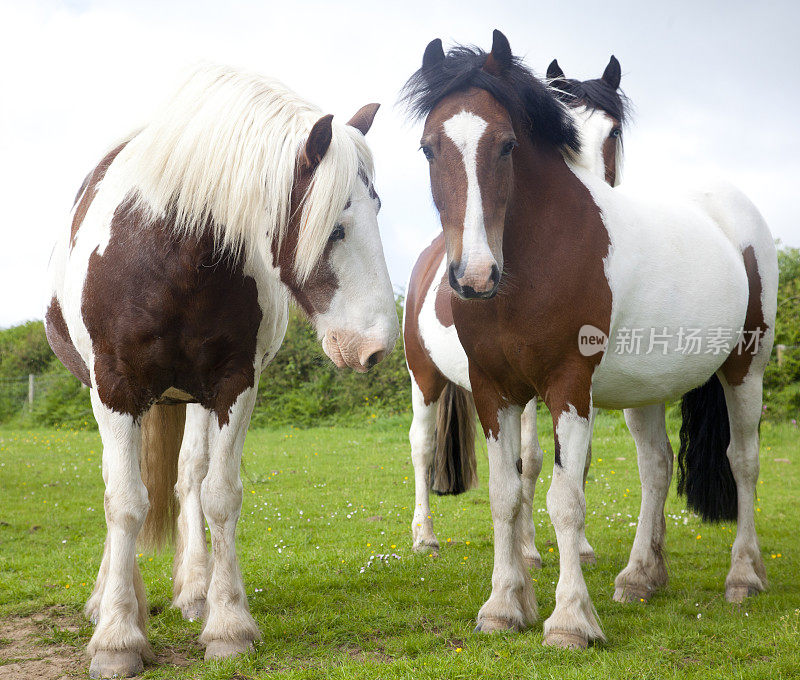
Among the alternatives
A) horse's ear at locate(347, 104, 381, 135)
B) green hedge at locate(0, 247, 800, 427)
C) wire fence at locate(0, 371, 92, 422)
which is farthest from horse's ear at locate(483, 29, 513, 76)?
wire fence at locate(0, 371, 92, 422)

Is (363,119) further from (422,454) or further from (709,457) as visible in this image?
(709,457)

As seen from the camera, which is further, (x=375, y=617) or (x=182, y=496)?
(x=182, y=496)

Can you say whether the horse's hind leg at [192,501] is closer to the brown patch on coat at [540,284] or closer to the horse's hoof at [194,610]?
the horse's hoof at [194,610]

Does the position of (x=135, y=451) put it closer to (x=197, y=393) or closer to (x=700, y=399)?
(x=197, y=393)

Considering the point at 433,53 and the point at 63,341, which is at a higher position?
the point at 433,53

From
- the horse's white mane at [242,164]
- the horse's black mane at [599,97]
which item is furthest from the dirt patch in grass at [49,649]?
the horse's black mane at [599,97]

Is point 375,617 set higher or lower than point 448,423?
lower

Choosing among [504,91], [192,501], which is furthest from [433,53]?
[192,501]

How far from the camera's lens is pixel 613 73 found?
5.41m

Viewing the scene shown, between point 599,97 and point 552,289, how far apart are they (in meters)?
2.48

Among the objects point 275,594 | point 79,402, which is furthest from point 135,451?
point 79,402

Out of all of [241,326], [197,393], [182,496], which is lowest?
[182,496]

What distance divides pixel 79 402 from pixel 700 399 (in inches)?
684

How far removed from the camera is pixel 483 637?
341 cm
